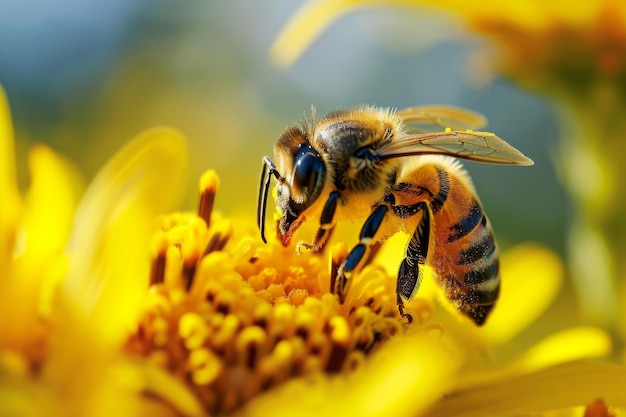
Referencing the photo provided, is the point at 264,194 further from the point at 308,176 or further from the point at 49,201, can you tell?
the point at 49,201

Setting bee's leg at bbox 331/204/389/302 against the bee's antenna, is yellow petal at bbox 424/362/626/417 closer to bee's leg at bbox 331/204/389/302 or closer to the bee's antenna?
bee's leg at bbox 331/204/389/302

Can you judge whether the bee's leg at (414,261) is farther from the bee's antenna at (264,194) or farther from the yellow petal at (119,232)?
the yellow petal at (119,232)

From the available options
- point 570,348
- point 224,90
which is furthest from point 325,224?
point 224,90

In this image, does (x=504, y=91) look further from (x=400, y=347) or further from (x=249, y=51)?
(x=400, y=347)

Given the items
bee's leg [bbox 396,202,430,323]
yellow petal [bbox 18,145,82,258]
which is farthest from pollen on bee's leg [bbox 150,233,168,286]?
bee's leg [bbox 396,202,430,323]

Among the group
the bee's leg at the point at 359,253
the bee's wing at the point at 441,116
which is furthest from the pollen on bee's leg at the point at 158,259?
the bee's wing at the point at 441,116

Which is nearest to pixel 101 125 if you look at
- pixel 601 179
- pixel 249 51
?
pixel 249 51
